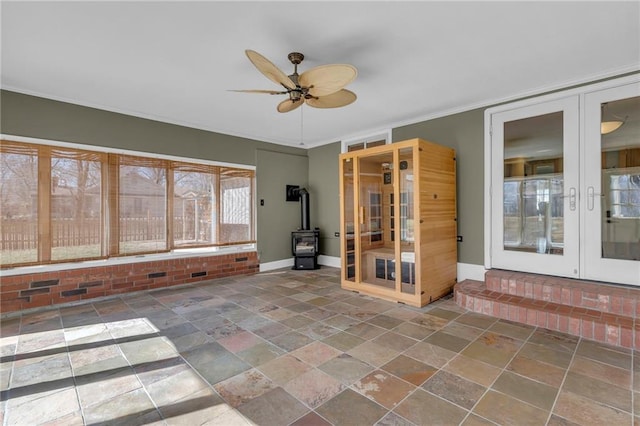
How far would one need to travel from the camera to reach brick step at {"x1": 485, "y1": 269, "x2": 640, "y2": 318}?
2.80 meters

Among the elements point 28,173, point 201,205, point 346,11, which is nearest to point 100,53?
point 28,173

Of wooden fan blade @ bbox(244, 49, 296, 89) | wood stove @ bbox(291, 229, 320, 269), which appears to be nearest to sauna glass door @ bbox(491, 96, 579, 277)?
wooden fan blade @ bbox(244, 49, 296, 89)

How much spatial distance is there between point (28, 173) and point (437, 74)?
4967 mm

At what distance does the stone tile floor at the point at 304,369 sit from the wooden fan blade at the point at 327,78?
2285 mm

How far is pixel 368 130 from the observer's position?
5.38m

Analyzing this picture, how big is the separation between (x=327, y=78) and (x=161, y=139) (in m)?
3.37

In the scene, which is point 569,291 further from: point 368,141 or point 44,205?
point 44,205

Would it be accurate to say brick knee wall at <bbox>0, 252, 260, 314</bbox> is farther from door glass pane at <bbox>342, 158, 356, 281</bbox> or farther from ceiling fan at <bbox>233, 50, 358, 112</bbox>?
ceiling fan at <bbox>233, 50, 358, 112</bbox>

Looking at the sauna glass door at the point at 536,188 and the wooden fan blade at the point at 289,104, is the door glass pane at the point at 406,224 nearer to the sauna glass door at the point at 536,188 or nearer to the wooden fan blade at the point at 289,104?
the sauna glass door at the point at 536,188

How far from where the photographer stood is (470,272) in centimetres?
420

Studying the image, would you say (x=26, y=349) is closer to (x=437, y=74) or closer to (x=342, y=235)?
(x=342, y=235)

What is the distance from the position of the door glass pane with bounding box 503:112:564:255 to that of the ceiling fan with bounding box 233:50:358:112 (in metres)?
2.46

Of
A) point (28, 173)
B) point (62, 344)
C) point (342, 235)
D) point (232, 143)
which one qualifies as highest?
point (232, 143)

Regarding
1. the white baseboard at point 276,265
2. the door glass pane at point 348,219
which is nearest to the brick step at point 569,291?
the door glass pane at point 348,219
